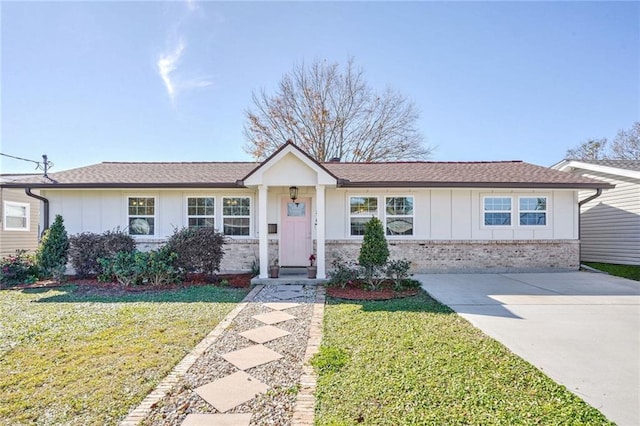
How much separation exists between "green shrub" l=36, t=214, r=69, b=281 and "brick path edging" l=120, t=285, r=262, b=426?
21.8 ft

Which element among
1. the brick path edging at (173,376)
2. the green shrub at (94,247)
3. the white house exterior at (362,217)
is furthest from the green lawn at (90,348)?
the white house exterior at (362,217)

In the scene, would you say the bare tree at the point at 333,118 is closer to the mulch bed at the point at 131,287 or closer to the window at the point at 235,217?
the window at the point at 235,217

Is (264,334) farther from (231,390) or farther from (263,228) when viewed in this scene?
(263,228)

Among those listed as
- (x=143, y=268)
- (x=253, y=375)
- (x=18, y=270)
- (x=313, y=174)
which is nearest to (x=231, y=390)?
(x=253, y=375)

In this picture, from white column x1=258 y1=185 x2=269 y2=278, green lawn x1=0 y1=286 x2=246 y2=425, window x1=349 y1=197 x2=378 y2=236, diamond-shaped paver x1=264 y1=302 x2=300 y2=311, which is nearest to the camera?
green lawn x1=0 y1=286 x2=246 y2=425

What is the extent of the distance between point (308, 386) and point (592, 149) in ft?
98.5

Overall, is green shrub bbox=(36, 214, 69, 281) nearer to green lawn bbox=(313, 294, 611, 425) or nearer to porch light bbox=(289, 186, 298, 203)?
porch light bbox=(289, 186, 298, 203)

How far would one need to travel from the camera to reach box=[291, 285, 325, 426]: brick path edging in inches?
103

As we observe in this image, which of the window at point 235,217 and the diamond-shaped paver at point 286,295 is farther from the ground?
the window at point 235,217

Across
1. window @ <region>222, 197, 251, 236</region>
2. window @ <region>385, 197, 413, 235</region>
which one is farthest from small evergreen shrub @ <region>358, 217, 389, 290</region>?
window @ <region>222, 197, 251, 236</region>

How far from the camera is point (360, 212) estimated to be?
10.2 meters

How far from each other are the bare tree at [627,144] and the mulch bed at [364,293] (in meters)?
24.6

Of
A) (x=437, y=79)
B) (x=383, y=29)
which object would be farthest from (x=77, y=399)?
(x=437, y=79)

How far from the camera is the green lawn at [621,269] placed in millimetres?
9516
